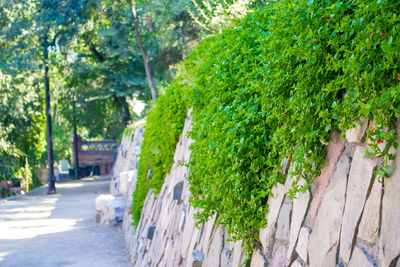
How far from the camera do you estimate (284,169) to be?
8.87 ft

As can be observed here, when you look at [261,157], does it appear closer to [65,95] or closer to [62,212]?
[62,212]

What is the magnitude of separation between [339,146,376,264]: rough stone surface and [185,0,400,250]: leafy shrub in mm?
104

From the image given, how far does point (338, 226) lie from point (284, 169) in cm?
72

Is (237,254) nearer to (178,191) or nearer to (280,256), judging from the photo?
(280,256)

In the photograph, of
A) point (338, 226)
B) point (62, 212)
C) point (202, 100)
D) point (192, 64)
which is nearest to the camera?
point (338, 226)

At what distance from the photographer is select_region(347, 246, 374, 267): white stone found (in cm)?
178

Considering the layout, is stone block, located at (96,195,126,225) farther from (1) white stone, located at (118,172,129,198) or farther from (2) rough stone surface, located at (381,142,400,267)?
(2) rough stone surface, located at (381,142,400,267)

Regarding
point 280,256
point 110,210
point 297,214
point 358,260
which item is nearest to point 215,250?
point 280,256

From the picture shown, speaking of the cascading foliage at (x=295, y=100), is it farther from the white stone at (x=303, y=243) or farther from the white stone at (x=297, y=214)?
the white stone at (x=303, y=243)

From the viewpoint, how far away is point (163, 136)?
686 cm

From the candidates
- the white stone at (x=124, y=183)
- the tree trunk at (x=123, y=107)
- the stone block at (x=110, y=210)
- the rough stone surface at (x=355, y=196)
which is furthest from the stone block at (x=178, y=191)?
the tree trunk at (x=123, y=107)

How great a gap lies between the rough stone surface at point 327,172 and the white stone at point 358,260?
1.32 feet

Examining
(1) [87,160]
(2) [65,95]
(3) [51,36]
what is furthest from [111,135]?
(3) [51,36]

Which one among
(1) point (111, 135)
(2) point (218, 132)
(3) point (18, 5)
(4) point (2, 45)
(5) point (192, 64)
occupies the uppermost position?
(3) point (18, 5)
